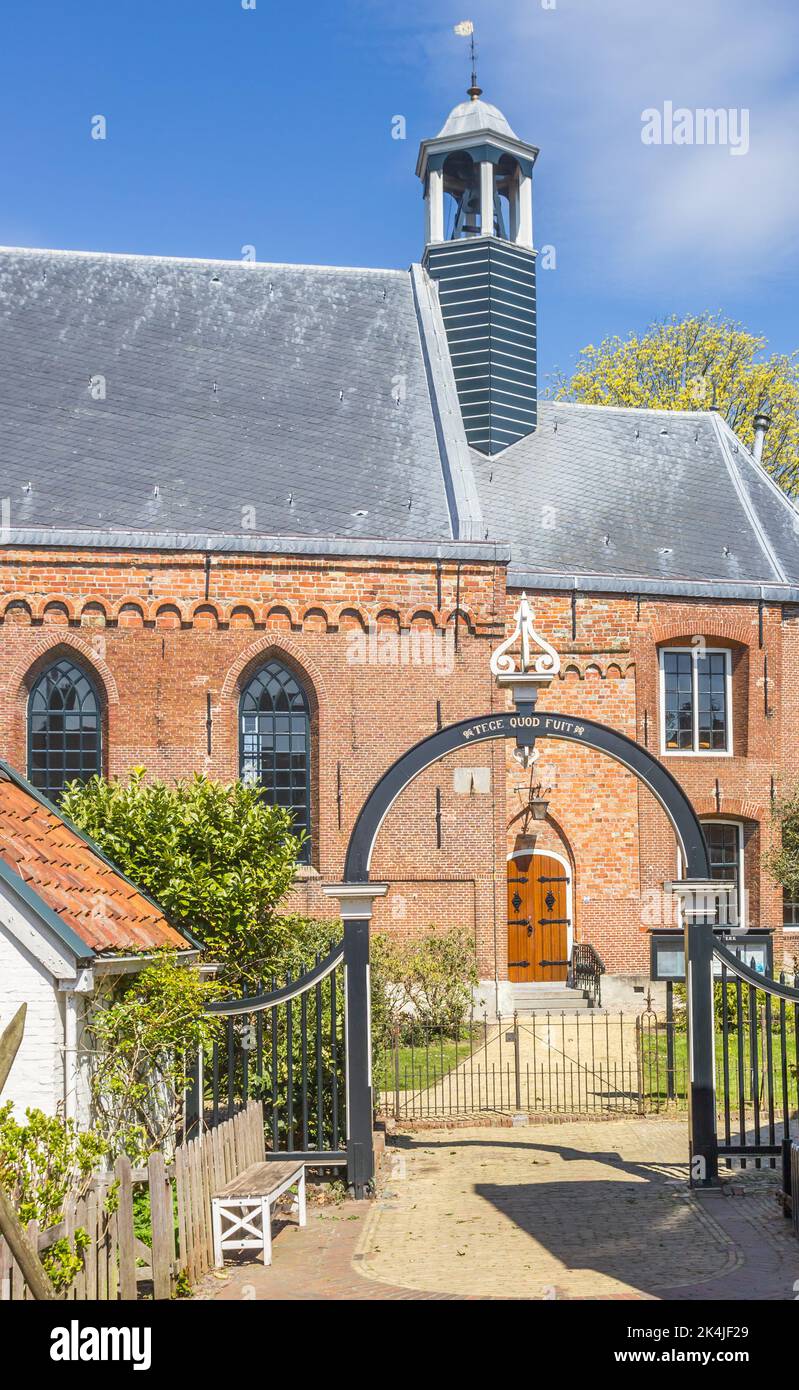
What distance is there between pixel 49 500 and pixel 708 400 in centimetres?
2041

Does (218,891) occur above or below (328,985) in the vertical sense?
above

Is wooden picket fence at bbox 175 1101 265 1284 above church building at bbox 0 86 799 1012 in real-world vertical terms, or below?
below

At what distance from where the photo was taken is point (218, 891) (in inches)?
555

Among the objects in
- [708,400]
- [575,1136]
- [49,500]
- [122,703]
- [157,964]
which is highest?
[708,400]

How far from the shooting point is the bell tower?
26670 mm

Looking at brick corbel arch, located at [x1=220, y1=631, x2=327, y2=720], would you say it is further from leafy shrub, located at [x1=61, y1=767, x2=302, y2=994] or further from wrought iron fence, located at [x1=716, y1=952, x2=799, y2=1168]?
wrought iron fence, located at [x1=716, y1=952, x2=799, y2=1168]

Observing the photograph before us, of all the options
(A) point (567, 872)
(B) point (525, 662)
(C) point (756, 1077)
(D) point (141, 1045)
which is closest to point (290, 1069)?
(D) point (141, 1045)

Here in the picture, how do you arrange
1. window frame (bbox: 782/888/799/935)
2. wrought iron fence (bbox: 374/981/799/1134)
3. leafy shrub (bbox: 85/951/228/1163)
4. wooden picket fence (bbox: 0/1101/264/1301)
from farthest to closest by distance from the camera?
window frame (bbox: 782/888/799/935), wrought iron fence (bbox: 374/981/799/1134), leafy shrub (bbox: 85/951/228/1163), wooden picket fence (bbox: 0/1101/264/1301)

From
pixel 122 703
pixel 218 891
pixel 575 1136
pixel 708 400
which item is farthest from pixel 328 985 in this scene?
pixel 708 400

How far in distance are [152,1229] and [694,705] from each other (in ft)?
60.5

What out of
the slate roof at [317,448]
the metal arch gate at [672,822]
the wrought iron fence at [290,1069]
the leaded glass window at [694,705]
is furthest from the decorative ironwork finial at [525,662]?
the leaded glass window at [694,705]

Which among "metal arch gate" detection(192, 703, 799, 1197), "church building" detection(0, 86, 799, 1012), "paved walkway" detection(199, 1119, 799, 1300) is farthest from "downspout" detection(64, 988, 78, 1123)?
"church building" detection(0, 86, 799, 1012)

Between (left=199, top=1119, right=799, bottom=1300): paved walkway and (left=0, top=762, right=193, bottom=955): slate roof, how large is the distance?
2.47 m
